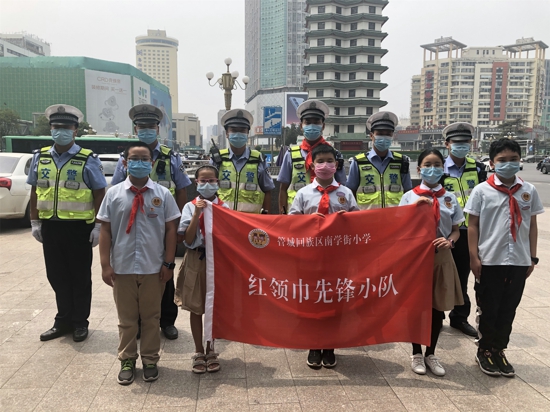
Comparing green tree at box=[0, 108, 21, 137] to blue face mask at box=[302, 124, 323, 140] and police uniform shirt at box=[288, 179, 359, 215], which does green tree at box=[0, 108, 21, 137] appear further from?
police uniform shirt at box=[288, 179, 359, 215]

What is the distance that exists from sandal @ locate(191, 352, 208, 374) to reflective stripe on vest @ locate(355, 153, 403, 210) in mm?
2012

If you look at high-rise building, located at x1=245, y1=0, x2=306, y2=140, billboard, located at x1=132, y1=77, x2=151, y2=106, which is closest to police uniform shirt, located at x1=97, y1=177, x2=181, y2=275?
billboard, located at x1=132, y1=77, x2=151, y2=106

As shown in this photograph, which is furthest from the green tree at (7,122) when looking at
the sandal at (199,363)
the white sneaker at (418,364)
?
the white sneaker at (418,364)

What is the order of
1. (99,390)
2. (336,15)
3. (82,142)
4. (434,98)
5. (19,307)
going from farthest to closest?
1. (434,98)
2. (336,15)
3. (82,142)
4. (19,307)
5. (99,390)

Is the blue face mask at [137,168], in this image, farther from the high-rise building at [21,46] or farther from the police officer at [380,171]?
the high-rise building at [21,46]

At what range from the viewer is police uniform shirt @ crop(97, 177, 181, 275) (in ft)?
10.3

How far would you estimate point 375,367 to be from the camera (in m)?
3.38

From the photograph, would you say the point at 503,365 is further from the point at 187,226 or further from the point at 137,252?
the point at 137,252

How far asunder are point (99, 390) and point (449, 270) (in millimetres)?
2720

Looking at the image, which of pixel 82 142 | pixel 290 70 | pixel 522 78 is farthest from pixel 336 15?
pixel 522 78

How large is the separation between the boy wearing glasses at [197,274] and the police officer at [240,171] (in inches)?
29.9

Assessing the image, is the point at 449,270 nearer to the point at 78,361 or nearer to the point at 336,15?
the point at 78,361

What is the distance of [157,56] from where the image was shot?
167 m

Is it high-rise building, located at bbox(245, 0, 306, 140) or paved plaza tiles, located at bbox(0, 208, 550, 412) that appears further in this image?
high-rise building, located at bbox(245, 0, 306, 140)
